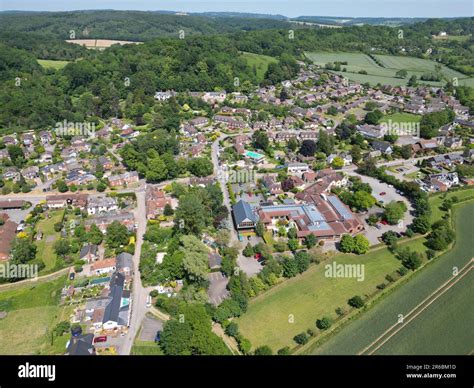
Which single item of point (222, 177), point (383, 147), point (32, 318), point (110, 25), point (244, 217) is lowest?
point (32, 318)

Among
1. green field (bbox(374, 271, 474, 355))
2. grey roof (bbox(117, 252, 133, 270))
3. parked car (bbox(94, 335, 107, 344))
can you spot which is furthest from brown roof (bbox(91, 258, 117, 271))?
green field (bbox(374, 271, 474, 355))

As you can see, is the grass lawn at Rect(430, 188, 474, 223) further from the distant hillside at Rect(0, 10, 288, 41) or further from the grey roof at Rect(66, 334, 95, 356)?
the distant hillside at Rect(0, 10, 288, 41)

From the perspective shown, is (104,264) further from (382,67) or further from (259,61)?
(382,67)

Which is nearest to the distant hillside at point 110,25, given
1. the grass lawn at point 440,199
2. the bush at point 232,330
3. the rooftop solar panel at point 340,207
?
the rooftop solar panel at point 340,207

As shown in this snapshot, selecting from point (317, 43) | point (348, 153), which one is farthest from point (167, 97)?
point (317, 43)

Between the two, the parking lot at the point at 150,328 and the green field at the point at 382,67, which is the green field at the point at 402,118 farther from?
the parking lot at the point at 150,328

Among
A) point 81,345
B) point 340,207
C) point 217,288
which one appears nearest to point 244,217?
point 217,288
